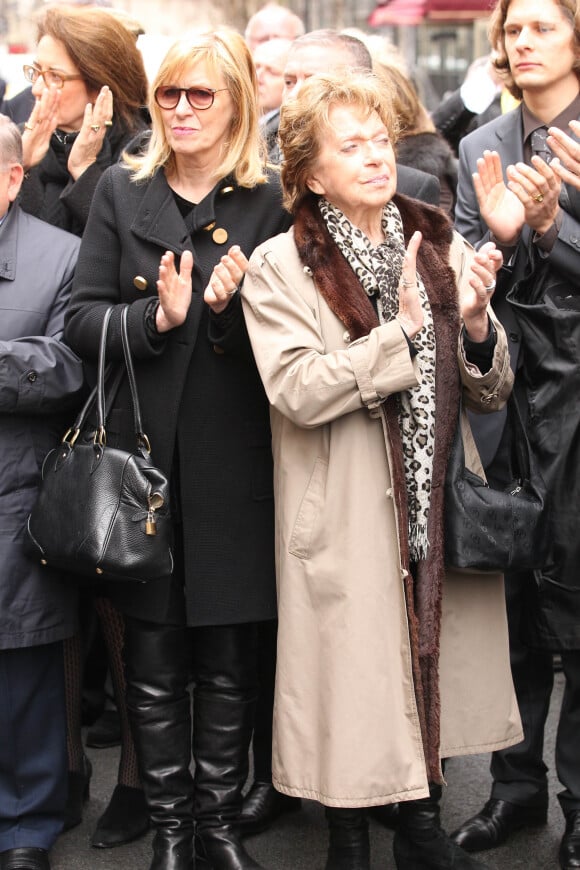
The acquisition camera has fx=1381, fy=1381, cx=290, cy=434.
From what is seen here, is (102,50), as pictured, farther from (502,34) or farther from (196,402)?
(196,402)

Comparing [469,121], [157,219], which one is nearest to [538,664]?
[157,219]

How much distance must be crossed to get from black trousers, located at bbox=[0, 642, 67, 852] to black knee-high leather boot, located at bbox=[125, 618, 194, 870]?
1.04 feet

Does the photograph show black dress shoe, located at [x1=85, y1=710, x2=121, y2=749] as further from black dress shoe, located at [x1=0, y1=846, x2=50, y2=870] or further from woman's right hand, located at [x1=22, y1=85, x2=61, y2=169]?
woman's right hand, located at [x1=22, y1=85, x2=61, y2=169]

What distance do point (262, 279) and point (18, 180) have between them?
88 centimetres

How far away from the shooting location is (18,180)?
405 centimetres

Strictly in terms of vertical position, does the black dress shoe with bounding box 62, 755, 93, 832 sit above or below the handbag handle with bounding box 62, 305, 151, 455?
below

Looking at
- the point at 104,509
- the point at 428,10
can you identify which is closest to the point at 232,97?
the point at 104,509

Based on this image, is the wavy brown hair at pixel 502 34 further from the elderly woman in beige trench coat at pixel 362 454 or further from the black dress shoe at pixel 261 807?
the black dress shoe at pixel 261 807

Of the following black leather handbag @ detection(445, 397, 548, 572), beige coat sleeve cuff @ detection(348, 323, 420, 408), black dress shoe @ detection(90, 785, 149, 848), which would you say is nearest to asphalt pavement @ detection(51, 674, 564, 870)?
black dress shoe @ detection(90, 785, 149, 848)

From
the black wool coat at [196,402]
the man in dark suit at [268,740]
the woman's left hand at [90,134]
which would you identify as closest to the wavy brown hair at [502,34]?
the man in dark suit at [268,740]

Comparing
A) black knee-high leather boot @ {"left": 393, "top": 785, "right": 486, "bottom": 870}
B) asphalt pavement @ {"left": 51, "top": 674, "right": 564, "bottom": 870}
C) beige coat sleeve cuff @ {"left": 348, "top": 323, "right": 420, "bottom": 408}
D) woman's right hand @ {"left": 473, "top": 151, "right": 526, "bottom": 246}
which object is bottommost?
asphalt pavement @ {"left": 51, "top": 674, "right": 564, "bottom": 870}

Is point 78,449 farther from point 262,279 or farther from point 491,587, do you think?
point 491,587

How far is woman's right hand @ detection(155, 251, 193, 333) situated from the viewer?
3.61 m

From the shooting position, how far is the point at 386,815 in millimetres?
4352
